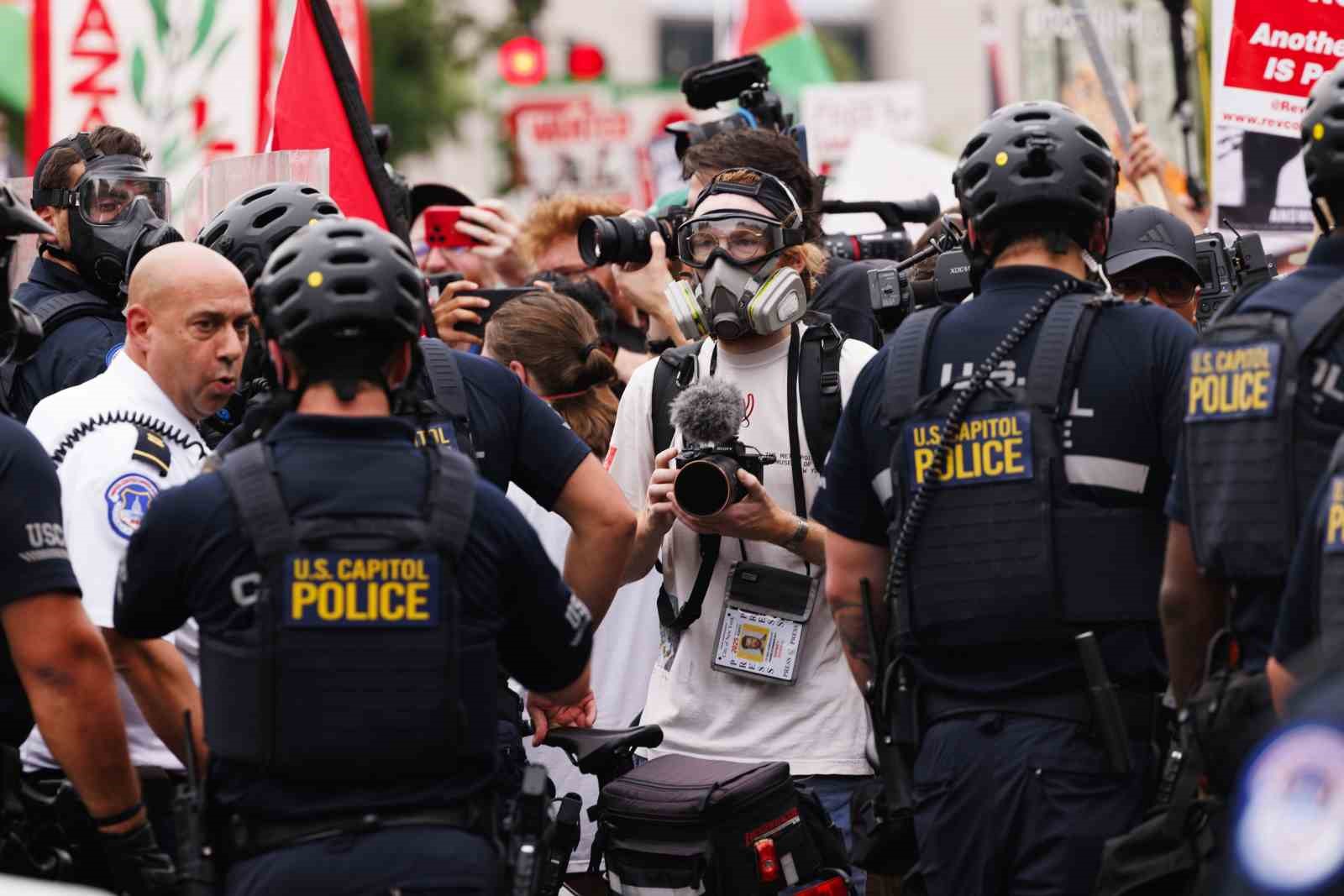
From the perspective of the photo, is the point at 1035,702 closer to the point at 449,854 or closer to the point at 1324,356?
the point at 1324,356

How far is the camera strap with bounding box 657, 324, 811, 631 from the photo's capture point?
19.9ft

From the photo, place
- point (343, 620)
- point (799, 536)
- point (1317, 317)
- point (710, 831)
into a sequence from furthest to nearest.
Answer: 1. point (799, 536)
2. point (710, 831)
3. point (1317, 317)
4. point (343, 620)

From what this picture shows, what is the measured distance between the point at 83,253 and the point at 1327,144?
4.28m

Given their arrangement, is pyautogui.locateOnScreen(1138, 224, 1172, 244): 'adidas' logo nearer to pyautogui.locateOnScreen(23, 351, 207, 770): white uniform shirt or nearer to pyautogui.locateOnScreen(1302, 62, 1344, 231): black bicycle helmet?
pyautogui.locateOnScreen(1302, 62, 1344, 231): black bicycle helmet

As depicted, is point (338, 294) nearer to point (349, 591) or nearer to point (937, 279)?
point (349, 591)

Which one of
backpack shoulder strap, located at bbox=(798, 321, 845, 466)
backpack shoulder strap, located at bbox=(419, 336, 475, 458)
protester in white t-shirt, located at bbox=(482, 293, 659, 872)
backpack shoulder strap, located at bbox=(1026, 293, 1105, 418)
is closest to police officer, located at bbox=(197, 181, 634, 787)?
backpack shoulder strap, located at bbox=(419, 336, 475, 458)

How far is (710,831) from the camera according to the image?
5.64 meters

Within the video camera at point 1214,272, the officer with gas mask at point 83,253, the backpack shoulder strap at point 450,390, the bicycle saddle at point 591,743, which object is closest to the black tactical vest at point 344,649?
the backpack shoulder strap at point 450,390

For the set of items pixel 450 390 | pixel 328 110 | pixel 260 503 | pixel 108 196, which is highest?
pixel 328 110

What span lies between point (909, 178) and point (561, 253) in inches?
115

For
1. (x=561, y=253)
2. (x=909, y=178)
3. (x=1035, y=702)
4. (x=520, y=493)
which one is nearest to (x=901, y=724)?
(x=1035, y=702)

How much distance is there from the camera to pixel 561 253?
9.48m

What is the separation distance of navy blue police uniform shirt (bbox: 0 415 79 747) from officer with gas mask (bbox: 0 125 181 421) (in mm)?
2023

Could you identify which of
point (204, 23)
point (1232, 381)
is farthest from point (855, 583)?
point (204, 23)
